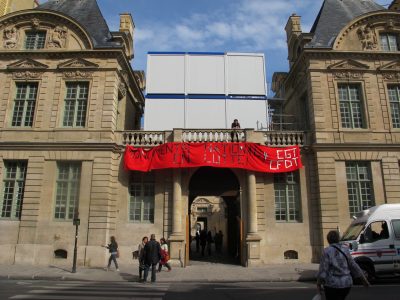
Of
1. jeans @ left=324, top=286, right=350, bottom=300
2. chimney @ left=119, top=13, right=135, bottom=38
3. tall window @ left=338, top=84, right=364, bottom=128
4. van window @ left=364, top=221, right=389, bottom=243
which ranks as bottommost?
jeans @ left=324, top=286, right=350, bottom=300

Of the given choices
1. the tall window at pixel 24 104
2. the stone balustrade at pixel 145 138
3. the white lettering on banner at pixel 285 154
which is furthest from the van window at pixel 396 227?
the tall window at pixel 24 104

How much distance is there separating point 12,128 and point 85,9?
30.7 ft

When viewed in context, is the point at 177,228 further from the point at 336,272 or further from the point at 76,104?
the point at 336,272

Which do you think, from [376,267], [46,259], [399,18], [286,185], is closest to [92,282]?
[46,259]

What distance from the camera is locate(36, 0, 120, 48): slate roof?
21455 mm

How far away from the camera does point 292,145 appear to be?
779 inches

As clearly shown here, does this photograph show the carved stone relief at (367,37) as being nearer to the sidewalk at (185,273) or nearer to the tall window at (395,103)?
the tall window at (395,103)

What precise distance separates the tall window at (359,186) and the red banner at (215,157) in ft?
9.52

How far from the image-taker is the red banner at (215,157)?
18812mm

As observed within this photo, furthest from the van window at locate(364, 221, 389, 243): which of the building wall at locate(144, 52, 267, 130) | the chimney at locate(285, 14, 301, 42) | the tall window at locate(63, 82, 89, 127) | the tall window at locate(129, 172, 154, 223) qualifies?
the chimney at locate(285, 14, 301, 42)

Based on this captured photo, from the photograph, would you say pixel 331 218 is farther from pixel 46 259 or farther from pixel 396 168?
pixel 46 259

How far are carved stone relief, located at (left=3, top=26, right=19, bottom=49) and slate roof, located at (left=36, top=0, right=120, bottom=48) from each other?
2.17 m

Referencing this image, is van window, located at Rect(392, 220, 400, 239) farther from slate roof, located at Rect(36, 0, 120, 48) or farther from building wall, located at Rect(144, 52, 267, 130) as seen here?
slate roof, located at Rect(36, 0, 120, 48)

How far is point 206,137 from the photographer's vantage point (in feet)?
64.9
